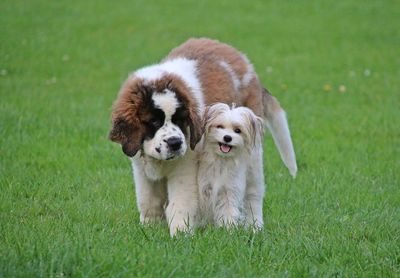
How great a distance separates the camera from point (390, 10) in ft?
67.2

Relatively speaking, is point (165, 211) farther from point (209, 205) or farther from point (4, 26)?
point (4, 26)

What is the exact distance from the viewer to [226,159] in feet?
20.2

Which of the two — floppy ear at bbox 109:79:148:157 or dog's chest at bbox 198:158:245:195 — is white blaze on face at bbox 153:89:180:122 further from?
dog's chest at bbox 198:158:245:195

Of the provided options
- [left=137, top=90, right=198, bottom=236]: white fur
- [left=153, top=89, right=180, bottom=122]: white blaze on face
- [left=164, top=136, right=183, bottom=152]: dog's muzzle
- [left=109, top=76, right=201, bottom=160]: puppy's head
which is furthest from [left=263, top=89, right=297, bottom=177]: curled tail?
[left=164, top=136, right=183, bottom=152]: dog's muzzle

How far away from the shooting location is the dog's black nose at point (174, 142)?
5668 millimetres

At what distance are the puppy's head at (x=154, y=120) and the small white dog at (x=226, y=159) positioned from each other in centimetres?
27

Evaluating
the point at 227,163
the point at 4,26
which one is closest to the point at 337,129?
the point at 227,163

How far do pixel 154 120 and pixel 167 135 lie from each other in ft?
0.56

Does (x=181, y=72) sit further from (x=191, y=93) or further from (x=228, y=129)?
(x=228, y=129)

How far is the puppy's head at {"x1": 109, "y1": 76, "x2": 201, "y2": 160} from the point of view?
573 centimetres

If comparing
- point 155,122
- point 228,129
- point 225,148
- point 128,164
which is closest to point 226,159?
point 225,148

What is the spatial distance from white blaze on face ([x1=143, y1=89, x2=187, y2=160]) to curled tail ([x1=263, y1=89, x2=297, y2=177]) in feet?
5.69

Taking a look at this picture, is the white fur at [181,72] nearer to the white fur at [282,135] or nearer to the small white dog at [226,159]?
the small white dog at [226,159]

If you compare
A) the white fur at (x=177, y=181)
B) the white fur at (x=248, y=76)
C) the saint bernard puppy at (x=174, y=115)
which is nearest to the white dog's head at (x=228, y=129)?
the saint bernard puppy at (x=174, y=115)
